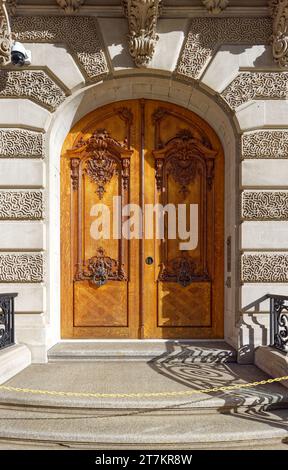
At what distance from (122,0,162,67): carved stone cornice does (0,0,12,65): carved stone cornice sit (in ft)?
6.65

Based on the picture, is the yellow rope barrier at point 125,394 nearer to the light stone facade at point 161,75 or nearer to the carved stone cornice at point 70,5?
the light stone facade at point 161,75

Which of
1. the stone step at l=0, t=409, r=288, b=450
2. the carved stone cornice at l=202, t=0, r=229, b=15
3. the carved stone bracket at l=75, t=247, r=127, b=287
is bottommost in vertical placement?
the stone step at l=0, t=409, r=288, b=450

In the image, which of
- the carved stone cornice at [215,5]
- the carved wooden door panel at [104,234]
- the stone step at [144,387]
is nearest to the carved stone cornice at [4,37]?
the carved wooden door panel at [104,234]

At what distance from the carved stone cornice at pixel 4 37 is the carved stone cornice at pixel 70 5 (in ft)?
3.09

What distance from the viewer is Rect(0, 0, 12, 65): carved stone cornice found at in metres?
6.47

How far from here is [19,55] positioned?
6.49 m

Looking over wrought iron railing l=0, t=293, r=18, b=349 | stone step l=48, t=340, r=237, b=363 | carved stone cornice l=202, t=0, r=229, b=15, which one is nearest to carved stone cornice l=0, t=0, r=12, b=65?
carved stone cornice l=202, t=0, r=229, b=15

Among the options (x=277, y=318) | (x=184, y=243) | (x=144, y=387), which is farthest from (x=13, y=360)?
(x=277, y=318)

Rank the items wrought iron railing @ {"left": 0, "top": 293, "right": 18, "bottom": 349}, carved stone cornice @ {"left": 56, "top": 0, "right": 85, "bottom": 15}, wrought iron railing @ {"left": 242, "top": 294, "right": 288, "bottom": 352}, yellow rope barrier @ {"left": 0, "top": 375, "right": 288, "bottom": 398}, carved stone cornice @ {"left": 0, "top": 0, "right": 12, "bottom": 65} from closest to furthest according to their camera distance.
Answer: yellow rope barrier @ {"left": 0, "top": 375, "right": 288, "bottom": 398} → wrought iron railing @ {"left": 242, "top": 294, "right": 288, "bottom": 352} → wrought iron railing @ {"left": 0, "top": 293, "right": 18, "bottom": 349} → carved stone cornice @ {"left": 0, "top": 0, "right": 12, "bottom": 65} → carved stone cornice @ {"left": 56, "top": 0, "right": 85, "bottom": 15}

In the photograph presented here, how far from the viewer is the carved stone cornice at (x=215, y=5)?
6645 mm

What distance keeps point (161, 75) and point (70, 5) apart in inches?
77.6

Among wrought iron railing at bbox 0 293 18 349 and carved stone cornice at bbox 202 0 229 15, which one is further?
carved stone cornice at bbox 202 0 229 15

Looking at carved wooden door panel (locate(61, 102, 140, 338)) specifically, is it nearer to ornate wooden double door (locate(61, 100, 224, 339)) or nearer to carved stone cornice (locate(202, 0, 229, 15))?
ornate wooden double door (locate(61, 100, 224, 339))

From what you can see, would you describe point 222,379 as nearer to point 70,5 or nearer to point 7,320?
point 7,320
